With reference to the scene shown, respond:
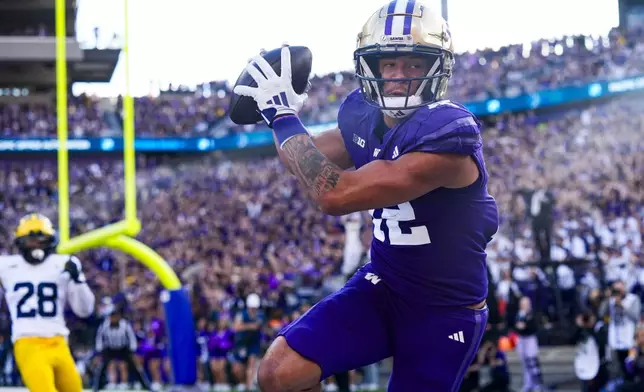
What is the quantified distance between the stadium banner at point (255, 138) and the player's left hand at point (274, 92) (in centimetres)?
1606

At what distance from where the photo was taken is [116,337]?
439 inches

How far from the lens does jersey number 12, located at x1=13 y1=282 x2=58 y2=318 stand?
6266 mm

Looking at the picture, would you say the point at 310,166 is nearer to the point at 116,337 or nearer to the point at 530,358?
the point at 530,358

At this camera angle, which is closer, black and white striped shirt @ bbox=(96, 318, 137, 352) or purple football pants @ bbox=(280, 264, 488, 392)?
purple football pants @ bbox=(280, 264, 488, 392)

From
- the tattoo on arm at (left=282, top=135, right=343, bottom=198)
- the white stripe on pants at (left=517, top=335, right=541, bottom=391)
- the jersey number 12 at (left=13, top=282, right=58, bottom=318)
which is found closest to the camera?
the tattoo on arm at (left=282, top=135, right=343, bottom=198)

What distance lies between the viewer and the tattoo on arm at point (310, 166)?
2.90 meters

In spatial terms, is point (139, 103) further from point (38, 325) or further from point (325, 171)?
point (325, 171)

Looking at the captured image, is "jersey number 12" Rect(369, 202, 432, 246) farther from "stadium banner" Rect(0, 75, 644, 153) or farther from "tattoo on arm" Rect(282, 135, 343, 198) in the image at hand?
"stadium banner" Rect(0, 75, 644, 153)

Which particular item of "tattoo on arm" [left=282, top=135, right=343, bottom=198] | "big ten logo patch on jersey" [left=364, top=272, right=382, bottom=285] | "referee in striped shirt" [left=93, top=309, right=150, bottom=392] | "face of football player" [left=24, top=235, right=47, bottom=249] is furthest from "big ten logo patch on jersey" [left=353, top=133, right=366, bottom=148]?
"referee in striped shirt" [left=93, top=309, right=150, bottom=392]

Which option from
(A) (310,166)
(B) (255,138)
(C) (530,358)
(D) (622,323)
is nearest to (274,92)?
(A) (310,166)

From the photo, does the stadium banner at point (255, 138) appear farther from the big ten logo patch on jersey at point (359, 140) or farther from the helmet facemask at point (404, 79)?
the helmet facemask at point (404, 79)

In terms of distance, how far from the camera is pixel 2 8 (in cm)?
2597

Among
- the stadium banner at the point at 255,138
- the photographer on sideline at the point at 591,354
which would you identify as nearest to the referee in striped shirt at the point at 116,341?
the photographer on sideline at the point at 591,354

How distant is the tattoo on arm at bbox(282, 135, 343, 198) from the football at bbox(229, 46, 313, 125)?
25cm
